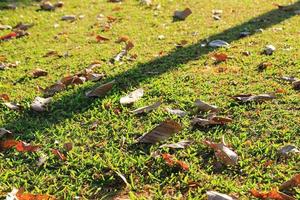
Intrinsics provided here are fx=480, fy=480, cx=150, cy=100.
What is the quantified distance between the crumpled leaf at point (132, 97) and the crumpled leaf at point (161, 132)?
0.61 meters

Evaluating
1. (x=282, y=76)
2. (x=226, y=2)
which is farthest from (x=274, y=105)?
(x=226, y=2)

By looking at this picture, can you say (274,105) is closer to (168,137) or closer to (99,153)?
(168,137)

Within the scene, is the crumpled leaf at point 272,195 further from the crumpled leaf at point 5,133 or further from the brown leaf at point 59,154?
the crumpled leaf at point 5,133

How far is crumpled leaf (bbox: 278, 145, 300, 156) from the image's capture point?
10.1 feet

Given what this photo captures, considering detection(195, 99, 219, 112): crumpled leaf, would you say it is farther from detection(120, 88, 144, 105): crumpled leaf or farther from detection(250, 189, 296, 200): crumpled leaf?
detection(250, 189, 296, 200): crumpled leaf

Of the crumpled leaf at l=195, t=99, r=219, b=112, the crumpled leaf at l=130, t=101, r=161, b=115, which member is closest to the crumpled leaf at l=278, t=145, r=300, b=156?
the crumpled leaf at l=195, t=99, r=219, b=112

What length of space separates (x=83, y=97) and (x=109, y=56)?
1157mm

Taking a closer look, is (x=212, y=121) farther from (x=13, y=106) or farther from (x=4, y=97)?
(x=4, y=97)

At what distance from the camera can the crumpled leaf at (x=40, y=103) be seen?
393 cm

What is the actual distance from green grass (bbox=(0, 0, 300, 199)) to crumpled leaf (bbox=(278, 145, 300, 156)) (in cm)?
5

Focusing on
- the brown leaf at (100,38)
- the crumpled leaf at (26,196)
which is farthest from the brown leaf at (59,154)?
the brown leaf at (100,38)

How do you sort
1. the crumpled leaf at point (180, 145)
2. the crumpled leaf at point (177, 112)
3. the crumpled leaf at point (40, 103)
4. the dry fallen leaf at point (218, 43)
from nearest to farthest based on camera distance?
the crumpled leaf at point (180, 145) < the crumpled leaf at point (177, 112) < the crumpled leaf at point (40, 103) < the dry fallen leaf at point (218, 43)

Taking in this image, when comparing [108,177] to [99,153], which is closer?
[108,177]

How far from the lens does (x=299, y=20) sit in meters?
6.13
